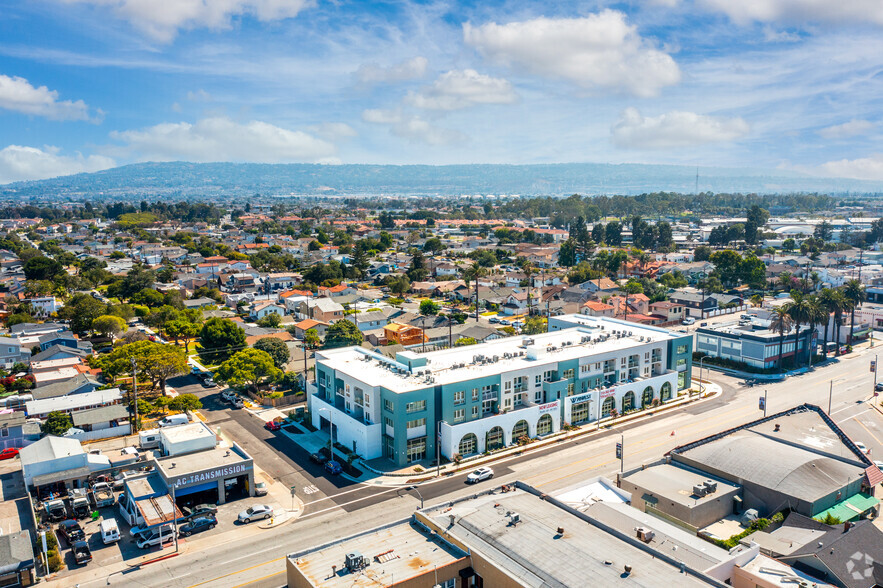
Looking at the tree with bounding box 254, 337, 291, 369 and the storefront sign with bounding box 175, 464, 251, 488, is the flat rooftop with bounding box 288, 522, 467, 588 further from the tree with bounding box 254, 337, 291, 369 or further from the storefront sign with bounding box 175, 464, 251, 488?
the tree with bounding box 254, 337, 291, 369

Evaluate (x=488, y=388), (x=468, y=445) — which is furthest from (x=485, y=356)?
(x=468, y=445)

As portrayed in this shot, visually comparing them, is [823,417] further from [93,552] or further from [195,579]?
[93,552]

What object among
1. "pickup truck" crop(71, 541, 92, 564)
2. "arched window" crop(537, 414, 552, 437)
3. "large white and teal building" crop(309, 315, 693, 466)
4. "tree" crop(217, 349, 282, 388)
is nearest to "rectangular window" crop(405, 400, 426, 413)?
"large white and teal building" crop(309, 315, 693, 466)

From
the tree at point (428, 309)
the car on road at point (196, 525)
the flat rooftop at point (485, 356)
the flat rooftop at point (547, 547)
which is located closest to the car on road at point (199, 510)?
the car on road at point (196, 525)

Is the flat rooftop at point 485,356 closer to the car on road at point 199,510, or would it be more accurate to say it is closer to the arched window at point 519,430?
the arched window at point 519,430

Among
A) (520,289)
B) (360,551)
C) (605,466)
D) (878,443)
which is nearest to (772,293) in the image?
(520,289)

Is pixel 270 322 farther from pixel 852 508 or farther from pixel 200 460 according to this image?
pixel 852 508
